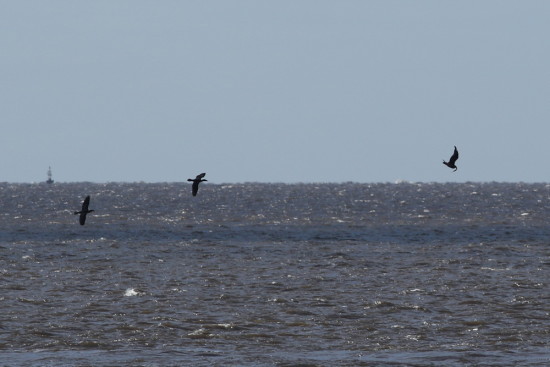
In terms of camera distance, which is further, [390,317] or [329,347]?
[390,317]

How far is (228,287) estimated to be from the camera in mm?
34625

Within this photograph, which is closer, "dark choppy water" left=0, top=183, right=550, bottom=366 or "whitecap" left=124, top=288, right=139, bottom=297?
"dark choppy water" left=0, top=183, right=550, bottom=366

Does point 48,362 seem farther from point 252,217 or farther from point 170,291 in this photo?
point 252,217

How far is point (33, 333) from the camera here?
2570 cm

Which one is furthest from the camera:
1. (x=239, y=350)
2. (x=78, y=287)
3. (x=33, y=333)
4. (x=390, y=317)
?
(x=78, y=287)

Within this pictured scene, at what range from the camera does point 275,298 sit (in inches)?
1252

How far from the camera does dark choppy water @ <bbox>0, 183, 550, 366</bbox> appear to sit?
23.6 meters

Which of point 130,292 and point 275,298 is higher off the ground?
point 275,298

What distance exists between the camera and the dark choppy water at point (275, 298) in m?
23.6

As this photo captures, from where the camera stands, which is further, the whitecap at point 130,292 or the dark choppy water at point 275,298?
the whitecap at point 130,292

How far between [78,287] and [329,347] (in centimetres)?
1246

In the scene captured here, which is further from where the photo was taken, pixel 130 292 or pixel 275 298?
pixel 130 292

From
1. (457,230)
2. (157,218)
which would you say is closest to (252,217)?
(157,218)

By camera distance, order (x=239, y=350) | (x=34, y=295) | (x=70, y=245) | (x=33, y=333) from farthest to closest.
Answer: (x=70, y=245)
(x=34, y=295)
(x=33, y=333)
(x=239, y=350)
